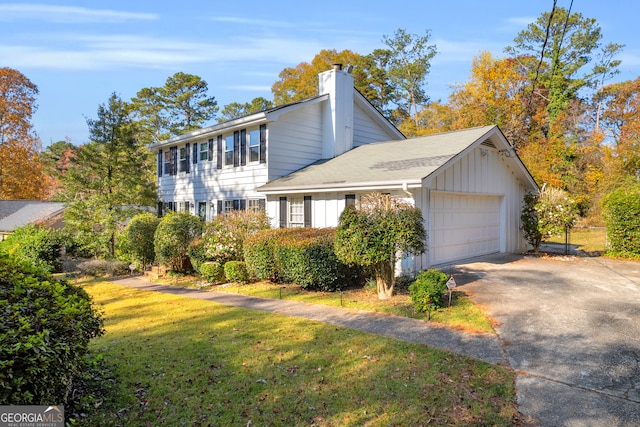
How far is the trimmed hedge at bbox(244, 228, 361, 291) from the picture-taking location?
31.9ft

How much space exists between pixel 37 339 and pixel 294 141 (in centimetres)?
1404

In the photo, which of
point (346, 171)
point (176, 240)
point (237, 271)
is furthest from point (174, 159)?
point (237, 271)

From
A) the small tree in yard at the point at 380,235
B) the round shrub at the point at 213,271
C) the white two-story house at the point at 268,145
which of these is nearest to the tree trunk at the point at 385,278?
the small tree in yard at the point at 380,235

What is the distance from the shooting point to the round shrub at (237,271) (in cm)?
1148

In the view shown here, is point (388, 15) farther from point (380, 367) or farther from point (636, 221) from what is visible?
point (636, 221)

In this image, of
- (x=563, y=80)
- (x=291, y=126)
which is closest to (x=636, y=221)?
(x=291, y=126)

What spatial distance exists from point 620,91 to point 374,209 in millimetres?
32364

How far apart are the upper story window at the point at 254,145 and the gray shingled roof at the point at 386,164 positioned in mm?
1448

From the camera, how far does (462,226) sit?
44.7 ft

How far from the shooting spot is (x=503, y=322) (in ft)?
22.9

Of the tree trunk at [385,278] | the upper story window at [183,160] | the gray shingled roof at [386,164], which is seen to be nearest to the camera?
the tree trunk at [385,278]

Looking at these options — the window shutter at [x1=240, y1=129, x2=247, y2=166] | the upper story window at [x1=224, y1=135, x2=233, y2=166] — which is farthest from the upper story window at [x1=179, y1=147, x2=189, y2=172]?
the window shutter at [x1=240, y1=129, x2=247, y2=166]

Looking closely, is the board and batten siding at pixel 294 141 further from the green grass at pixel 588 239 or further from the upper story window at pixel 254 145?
the green grass at pixel 588 239

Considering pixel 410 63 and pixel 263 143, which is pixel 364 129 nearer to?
pixel 263 143
